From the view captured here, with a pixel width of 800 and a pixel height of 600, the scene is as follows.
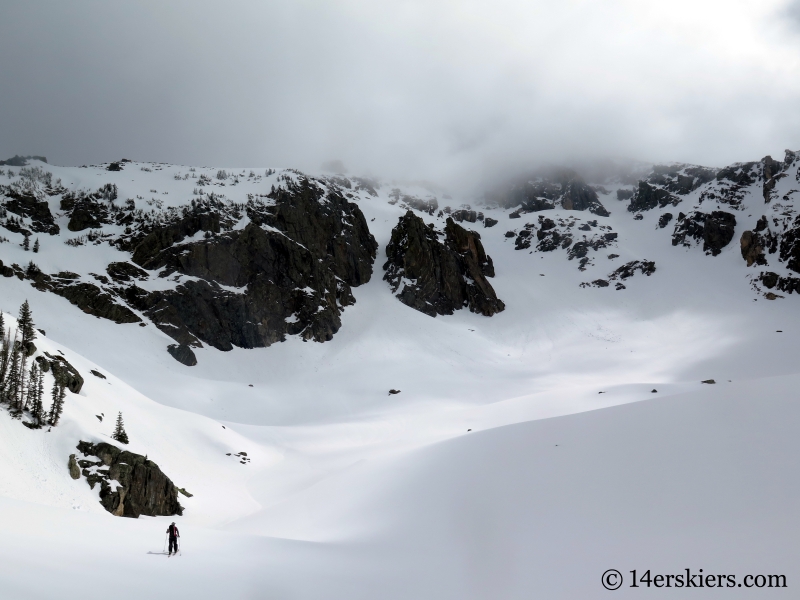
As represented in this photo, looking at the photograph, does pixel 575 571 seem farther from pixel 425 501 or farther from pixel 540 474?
pixel 425 501

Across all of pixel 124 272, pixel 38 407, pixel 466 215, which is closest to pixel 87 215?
pixel 124 272

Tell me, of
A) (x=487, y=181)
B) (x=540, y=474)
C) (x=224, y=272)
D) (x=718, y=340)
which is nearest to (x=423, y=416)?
(x=540, y=474)

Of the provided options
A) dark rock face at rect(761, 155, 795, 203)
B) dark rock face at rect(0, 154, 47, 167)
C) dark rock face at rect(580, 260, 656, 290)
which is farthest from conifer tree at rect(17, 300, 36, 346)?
dark rock face at rect(761, 155, 795, 203)

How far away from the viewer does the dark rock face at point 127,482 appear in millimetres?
20109

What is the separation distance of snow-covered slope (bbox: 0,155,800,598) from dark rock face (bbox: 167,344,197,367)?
3.34ft

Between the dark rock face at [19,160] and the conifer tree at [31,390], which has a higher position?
the dark rock face at [19,160]

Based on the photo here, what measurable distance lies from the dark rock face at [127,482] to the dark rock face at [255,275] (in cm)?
3700

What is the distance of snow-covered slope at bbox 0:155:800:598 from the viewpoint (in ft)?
33.1

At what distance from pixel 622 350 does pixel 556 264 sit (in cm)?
3957

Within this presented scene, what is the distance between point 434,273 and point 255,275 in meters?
34.3

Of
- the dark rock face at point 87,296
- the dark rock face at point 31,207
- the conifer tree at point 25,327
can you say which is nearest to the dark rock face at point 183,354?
the dark rock face at point 87,296

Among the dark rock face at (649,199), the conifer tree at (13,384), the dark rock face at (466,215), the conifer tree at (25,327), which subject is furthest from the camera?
the dark rock face at (466,215)

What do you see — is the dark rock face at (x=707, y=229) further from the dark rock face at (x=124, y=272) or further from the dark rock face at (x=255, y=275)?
the dark rock face at (x=124, y=272)

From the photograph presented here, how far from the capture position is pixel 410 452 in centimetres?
2948
